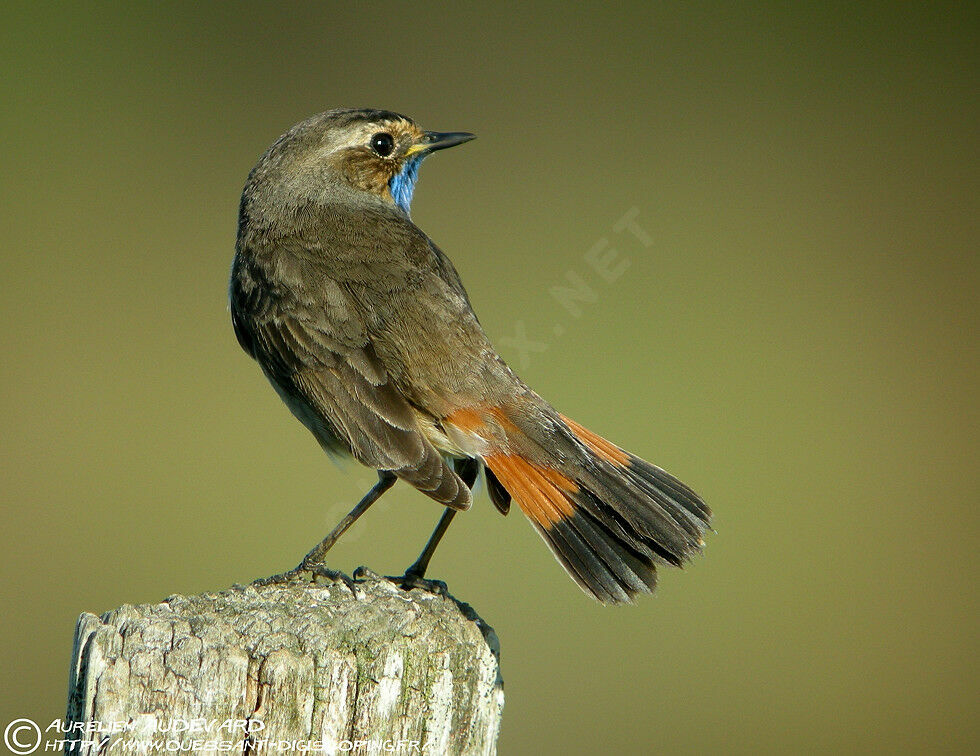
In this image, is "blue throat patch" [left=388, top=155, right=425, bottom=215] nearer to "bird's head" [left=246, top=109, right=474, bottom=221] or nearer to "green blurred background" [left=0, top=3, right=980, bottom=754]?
"bird's head" [left=246, top=109, right=474, bottom=221]

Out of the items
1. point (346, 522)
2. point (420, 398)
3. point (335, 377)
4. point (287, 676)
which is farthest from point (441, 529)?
point (287, 676)

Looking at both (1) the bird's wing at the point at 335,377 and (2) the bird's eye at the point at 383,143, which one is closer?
(1) the bird's wing at the point at 335,377

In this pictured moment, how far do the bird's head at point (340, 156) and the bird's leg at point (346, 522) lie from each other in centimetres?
121

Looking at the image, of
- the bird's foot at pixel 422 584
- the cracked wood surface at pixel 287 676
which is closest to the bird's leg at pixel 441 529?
the bird's foot at pixel 422 584

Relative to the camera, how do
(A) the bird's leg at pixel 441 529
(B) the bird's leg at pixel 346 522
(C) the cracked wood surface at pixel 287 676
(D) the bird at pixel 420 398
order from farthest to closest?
(A) the bird's leg at pixel 441 529, (B) the bird's leg at pixel 346 522, (D) the bird at pixel 420 398, (C) the cracked wood surface at pixel 287 676

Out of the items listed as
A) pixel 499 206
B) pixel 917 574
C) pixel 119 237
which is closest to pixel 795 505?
pixel 917 574

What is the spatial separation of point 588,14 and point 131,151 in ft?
13.6

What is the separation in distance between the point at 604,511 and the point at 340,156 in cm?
195

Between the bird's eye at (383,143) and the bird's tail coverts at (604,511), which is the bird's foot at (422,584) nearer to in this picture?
the bird's tail coverts at (604,511)

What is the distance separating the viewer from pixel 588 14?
10094 millimetres

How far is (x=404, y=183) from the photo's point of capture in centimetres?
485

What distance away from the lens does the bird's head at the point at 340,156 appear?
4.45 metres

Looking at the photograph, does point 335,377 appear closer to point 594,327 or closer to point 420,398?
point 420,398

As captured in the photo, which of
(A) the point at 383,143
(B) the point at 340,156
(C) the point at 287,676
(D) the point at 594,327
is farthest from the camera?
(D) the point at 594,327
